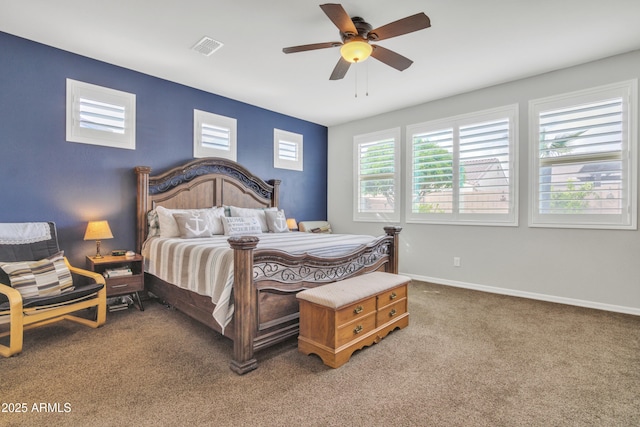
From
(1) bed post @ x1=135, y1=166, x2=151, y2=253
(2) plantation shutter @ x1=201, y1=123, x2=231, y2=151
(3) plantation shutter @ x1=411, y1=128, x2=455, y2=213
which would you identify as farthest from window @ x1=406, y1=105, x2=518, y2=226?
(1) bed post @ x1=135, y1=166, x2=151, y2=253

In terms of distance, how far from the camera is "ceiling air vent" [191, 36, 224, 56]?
10.2 ft

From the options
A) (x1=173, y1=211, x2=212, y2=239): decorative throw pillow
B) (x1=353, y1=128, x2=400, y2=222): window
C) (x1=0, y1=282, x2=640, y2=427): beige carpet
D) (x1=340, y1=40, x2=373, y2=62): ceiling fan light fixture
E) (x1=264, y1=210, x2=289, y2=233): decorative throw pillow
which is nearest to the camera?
(x1=0, y1=282, x2=640, y2=427): beige carpet

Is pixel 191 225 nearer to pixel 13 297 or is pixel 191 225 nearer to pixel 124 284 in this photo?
pixel 124 284

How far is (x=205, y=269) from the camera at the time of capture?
8.26 feet

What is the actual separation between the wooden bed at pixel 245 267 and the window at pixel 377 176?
1834 mm

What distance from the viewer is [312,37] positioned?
306 cm

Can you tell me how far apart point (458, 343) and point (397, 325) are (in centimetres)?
51

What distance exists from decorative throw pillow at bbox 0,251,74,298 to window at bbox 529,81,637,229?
201 inches

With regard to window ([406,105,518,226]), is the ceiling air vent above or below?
above

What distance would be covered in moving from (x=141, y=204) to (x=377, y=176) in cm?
364

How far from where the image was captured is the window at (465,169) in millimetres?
4141

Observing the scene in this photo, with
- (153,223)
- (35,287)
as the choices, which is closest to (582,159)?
(153,223)

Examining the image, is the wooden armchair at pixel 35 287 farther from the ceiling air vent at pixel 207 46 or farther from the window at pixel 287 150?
the window at pixel 287 150

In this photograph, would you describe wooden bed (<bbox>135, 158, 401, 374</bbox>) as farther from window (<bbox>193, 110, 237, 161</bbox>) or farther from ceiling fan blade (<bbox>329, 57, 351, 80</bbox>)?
ceiling fan blade (<bbox>329, 57, 351, 80</bbox>)
